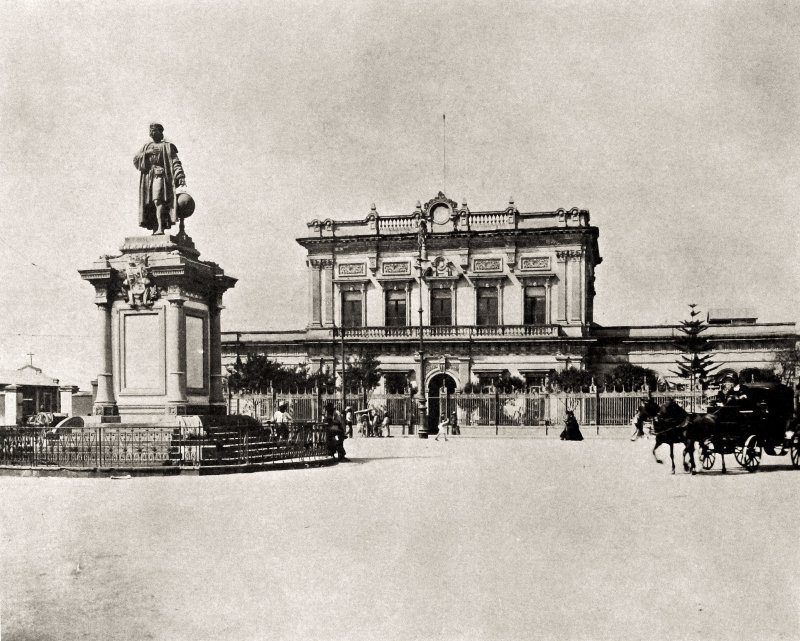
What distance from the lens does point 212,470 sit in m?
13.6

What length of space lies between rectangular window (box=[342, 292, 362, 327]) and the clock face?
5.89m

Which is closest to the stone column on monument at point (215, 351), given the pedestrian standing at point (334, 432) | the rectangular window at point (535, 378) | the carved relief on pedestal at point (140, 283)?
the carved relief on pedestal at point (140, 283)

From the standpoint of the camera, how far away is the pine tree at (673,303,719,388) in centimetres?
3976

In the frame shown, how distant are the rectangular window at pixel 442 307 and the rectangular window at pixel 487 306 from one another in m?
1.55

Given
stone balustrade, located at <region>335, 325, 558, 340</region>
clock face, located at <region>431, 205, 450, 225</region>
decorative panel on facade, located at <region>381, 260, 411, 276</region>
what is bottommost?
stone balustrade, located at <region>335, 325, 558, 340</region>

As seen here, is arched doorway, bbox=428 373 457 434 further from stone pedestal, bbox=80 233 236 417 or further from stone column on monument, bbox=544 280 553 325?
stone pedestal, bbox=80 233 236 417

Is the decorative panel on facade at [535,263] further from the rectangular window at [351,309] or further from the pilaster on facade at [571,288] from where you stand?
the rectangular window at [351,309]

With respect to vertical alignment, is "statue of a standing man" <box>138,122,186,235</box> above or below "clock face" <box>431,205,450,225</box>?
below

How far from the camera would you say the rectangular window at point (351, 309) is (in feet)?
148

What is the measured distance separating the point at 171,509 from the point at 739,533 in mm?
6075

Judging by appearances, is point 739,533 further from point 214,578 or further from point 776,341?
point 776,341

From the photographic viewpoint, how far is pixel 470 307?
4388 centimetres

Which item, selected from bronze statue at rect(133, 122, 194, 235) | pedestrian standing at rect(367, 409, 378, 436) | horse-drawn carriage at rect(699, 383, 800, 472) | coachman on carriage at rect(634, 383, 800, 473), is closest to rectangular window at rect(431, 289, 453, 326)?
pedestrian standing at rect(367, 409, 378, 436)

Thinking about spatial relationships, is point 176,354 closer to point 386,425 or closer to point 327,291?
point 386,425
